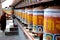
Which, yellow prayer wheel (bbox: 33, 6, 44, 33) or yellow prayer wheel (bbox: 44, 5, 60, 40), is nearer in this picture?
yellow prayer wheel (bbox: 44, 5, 60, 40)

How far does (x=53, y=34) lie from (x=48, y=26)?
5cm

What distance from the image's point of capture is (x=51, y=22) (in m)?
0.79

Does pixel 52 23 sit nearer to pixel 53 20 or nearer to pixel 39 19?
pixel 53 20

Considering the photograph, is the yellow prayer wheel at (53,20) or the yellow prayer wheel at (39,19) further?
the yellow prayer wheel at (39,19)

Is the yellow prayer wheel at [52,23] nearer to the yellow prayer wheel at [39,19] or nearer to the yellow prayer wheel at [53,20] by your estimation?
the yellow prayer wheel at [53,20]

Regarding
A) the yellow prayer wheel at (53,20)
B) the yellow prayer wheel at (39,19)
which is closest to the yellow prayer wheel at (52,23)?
the yellow prayer wheel at (53,20)

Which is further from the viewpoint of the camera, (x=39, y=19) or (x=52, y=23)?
(x=39, y=19)

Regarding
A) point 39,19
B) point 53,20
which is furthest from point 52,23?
point 39,19

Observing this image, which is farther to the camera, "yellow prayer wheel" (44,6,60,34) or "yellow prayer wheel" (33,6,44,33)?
"yellow prayer wheel" (33,6,44,33)

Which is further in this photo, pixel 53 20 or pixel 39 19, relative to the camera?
pixel 39 19

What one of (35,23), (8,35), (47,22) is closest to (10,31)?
(8,35)

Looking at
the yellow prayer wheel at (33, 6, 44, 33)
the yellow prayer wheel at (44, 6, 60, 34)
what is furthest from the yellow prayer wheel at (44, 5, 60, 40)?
the yellow prayer wheel at (33, 6, 44, 33)

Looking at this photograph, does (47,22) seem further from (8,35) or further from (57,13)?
(8,35)

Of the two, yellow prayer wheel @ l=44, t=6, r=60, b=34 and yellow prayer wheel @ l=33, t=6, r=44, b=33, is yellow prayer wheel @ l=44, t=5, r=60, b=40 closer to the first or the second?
yellow prayer wheel @ l=44, t=6, r=60, b=34
